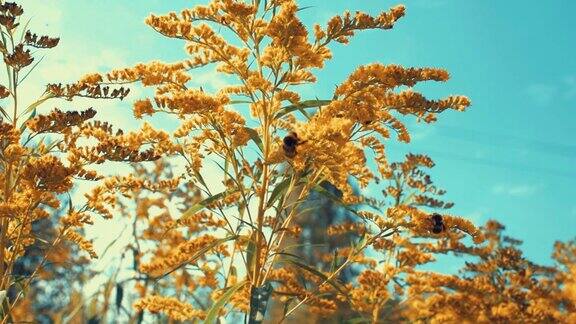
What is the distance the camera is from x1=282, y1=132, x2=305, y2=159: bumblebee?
4.12 metres

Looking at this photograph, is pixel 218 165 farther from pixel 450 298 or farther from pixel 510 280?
pixel 510 280

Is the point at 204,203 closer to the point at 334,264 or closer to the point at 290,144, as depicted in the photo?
the point at 290,144

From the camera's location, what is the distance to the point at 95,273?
719 centimetres

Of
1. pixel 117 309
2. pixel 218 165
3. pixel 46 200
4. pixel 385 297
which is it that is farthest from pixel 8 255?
pixel 385 297

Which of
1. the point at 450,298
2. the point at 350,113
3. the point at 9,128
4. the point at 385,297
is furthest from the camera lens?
the point at 450,298

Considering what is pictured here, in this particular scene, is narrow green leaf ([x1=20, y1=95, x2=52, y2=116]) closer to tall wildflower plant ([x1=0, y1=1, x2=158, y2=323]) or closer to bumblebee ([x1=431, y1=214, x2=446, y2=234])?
tall wildflower plant ([x1=0, y1=1, x2=158, y2=323])

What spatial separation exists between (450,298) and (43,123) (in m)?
4.66

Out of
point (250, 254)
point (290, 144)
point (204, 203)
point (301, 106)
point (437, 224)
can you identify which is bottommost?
point (250, 254)

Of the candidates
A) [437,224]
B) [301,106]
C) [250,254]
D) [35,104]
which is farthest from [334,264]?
[35,104]

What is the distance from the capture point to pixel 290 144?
4137mm

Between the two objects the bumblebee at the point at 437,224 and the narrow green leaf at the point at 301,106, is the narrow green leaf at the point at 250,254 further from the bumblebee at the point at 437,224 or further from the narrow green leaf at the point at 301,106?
the bumblebee at the point at 437,224

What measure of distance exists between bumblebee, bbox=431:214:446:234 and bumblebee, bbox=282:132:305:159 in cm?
123

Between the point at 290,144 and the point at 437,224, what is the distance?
1344mm

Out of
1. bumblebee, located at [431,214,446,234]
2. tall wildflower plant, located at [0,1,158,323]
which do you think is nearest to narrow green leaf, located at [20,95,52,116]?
tall wildflower plant, located at [0,1,158,323]
